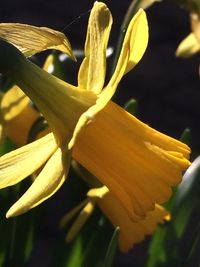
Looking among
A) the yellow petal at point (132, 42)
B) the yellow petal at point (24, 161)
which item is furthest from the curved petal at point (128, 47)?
the yellow petal at point (24, 161)

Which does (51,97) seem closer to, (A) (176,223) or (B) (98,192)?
(B) (98,192)

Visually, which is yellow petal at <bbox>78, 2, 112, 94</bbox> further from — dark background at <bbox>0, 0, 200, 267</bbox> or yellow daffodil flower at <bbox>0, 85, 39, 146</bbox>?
dark background at <bbox>0, 0, 200, 267</bbox>

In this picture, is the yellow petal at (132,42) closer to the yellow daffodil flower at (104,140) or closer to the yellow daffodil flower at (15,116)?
the yellow daffodil flower at (104,140)

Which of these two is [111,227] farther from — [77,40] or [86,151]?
[77,40]

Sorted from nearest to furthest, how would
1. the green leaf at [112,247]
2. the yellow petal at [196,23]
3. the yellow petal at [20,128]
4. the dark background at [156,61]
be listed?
1. the green leaf at [112,247]
2. the yellow petal at [196,23]
3. the yellow petal at [20,128]
4. the dark background at [156,61]

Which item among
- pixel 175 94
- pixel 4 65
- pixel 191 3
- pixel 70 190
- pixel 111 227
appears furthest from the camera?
pixel 175 94

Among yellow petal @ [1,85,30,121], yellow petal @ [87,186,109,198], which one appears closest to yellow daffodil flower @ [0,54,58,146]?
yellow petal @ [1,85,30,121]

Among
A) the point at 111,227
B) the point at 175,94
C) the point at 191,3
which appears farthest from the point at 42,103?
the point at 175,94
